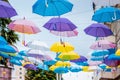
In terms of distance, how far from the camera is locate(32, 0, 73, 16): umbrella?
9.37 meters

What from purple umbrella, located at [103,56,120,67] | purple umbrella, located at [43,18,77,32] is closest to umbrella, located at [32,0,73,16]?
purple umbrella, located at [43,18,77,32]

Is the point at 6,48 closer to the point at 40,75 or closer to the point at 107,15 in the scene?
the point at 107,15

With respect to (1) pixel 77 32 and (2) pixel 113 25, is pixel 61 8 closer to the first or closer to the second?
(1) pixel 77 32

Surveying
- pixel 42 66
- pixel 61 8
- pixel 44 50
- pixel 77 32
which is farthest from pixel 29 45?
pixel 61 8

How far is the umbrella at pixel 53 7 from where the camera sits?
9.37 metres

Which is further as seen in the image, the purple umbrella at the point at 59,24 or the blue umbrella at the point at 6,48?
the blue umbrella at the point at 6,48

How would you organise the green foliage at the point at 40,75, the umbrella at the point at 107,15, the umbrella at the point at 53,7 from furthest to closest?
the green foliage at the point at 40,75
the umbrella at the point at 107,15
the umbrella at the point at 53,7

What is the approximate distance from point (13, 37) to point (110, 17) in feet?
52.3

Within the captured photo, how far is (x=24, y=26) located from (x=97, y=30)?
8.30ft

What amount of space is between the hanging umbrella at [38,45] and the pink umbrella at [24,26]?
236cm

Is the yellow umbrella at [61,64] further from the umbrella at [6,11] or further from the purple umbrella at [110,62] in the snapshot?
the umbrella at [6,11]

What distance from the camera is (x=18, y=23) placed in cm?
1114

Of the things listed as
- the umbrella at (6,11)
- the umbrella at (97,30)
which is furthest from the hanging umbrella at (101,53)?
the umbrella at (6,11)

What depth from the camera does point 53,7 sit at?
9.41 meters
